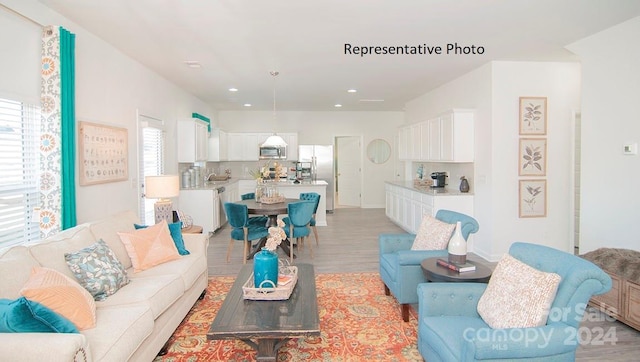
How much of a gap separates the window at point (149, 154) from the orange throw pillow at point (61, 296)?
3.19 meters

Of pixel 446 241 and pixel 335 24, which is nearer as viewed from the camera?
pixel 446 241

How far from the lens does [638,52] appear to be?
3.66m

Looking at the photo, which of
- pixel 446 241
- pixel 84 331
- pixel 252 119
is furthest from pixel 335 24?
pixel 252 119

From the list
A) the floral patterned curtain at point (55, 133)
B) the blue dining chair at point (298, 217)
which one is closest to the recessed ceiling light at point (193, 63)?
the floral patterned curtain at point (55, 133)

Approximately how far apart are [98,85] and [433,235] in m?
3.94

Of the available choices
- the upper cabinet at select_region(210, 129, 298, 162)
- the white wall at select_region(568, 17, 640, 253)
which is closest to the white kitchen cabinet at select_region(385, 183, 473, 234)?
the white wall at select_region(568, 17, 640, 253)

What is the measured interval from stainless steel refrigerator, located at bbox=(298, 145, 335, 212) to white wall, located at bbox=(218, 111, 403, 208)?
19cm

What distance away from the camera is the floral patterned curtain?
10.5 ft

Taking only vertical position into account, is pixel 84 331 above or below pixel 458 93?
below

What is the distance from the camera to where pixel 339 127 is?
10.6 metres

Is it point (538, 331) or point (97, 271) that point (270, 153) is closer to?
point (97, 271)

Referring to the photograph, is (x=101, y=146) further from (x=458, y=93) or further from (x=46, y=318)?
(x=458, y=93)

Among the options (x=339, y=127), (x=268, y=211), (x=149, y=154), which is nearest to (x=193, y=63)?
(x=149, y=154)

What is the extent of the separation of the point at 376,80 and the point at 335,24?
107 inches
